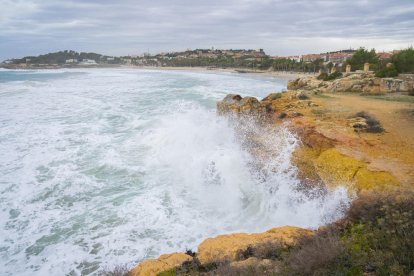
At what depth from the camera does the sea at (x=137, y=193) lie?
22.9 ft

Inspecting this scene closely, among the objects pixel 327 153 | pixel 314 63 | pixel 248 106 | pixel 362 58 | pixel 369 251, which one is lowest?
pixel 369 251

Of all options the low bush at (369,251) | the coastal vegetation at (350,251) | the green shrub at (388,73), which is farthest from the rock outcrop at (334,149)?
the green shrub at (388,73)

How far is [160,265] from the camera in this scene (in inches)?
204

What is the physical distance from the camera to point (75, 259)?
6.63m

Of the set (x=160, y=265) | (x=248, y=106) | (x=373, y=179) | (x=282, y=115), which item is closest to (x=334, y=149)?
(x=373, y=179)

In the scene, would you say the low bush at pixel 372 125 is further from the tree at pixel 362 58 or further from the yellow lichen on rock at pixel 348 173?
the tree at pixel 362 58

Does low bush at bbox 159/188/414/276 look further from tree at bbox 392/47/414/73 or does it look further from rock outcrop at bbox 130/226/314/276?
tree at bbox 392/47/414/73

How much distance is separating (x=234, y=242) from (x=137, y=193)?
15.7ft

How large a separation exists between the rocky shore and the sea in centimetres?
53

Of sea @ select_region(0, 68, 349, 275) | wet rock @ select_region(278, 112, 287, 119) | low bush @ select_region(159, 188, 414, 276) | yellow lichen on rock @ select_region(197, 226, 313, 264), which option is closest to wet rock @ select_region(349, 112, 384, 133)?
sea @ select_region(0, 68, 349, 275)

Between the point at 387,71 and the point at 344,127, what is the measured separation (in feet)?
54.1

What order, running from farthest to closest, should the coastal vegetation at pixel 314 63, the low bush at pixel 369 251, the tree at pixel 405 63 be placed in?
the coastal vegetation at pixel 314 63 < the tree at pixel 405 63 < the low bush at pixel 369 251

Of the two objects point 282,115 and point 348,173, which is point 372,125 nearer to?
point 348,173

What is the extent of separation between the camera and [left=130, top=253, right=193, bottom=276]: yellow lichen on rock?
5023mm
